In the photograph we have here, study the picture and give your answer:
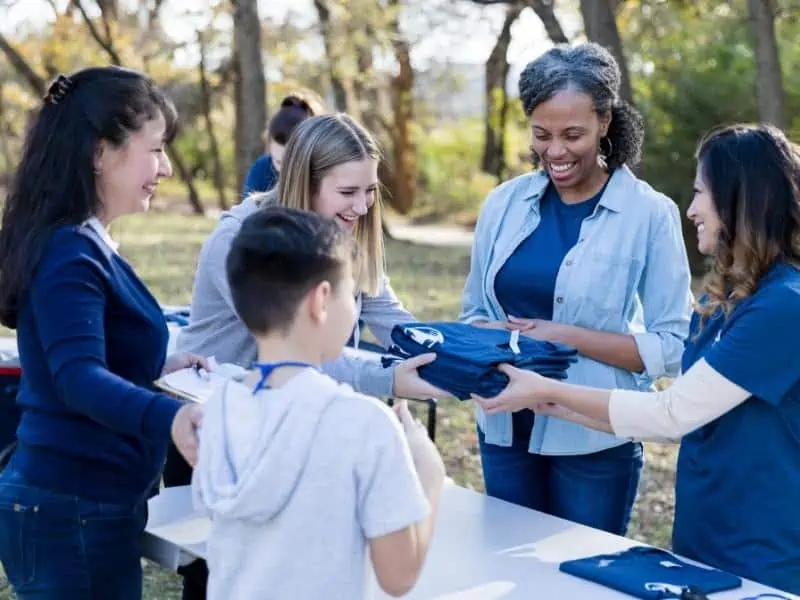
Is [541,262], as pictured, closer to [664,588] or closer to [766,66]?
[664,588]

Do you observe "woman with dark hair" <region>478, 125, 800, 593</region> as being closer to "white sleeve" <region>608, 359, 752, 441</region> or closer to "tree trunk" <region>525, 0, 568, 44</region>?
"white sleeve" <region>608, 359, 752, 441</region>

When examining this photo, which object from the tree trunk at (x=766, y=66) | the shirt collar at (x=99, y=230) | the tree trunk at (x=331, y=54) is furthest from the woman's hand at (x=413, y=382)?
the tree trunk at (x=331, y=54)

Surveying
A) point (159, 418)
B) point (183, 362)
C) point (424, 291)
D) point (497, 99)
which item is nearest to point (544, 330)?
point (183, 362)

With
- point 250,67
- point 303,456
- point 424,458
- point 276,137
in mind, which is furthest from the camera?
point 250,67

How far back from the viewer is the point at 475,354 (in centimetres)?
298

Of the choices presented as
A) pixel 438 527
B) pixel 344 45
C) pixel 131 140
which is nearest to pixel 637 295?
pixel 438 527

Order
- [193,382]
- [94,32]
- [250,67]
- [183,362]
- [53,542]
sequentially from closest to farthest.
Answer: [53,542] → [193,382] → [183,362] → [250,67] → [94,32]

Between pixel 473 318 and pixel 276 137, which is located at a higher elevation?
pixel 276 137

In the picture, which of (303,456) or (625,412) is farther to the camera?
(625,412)

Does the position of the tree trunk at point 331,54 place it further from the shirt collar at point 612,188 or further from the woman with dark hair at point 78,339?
the woman with dark hair at point 78,339

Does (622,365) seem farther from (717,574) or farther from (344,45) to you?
(344,45)

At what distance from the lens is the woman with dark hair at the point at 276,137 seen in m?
6.14

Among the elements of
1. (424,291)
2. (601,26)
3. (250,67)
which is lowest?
(424,291)

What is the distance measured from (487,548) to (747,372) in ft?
2.50
